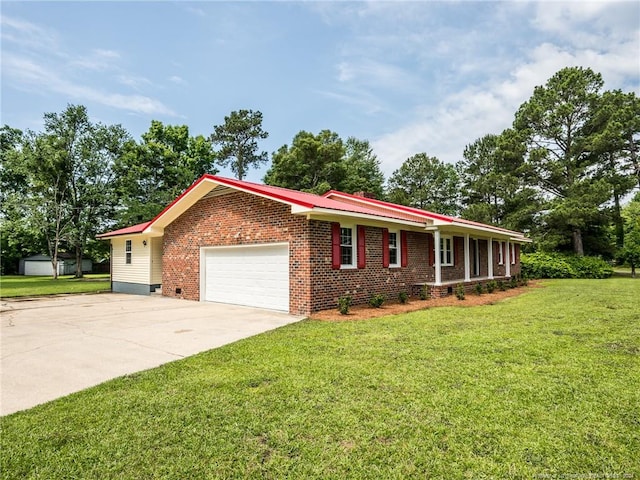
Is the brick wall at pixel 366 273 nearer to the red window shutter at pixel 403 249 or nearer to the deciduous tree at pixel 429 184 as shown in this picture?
the red window shutter at pixel 403 249

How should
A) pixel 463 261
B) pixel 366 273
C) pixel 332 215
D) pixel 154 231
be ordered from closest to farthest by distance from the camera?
pixel 332 215 < pixel 366 273 < pixel 154 231 < pixel 463 261

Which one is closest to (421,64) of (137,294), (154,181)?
(137,294)

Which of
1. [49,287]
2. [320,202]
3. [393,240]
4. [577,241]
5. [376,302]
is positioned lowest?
[49,287]

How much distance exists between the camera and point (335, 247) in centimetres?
991

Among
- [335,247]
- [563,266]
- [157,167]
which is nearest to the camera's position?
[335,247]

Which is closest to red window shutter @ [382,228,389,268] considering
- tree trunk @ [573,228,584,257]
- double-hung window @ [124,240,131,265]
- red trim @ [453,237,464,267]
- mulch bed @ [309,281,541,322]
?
mulch bed @ [309,281,541,322]

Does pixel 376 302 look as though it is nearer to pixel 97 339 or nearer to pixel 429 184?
pixel 97 339

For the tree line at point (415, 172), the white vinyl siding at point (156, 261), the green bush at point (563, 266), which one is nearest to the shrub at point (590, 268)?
the green bush at point (563, 266)

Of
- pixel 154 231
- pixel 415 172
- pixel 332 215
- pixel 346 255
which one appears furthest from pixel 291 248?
pixel 415 172

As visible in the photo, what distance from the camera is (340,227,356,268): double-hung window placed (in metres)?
10.5

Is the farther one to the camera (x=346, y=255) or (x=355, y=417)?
(x=346, y=255)

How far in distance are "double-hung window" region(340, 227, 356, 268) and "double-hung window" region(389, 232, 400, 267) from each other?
85.8 inches

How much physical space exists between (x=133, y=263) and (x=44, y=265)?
3318 centimetres

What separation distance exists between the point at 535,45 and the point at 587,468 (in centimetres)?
1307
